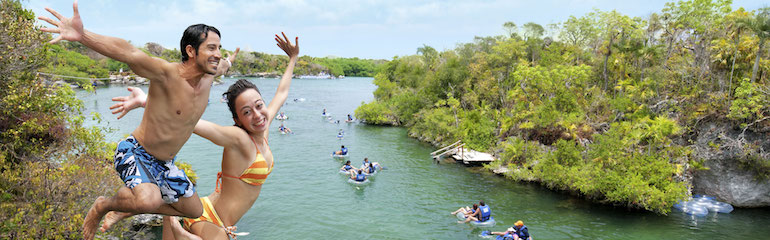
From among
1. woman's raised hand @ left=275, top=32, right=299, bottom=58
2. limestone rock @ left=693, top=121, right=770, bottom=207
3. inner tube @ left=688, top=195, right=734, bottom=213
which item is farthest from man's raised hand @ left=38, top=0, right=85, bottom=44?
limestone rock @ left=693, top=121, right=770, bottom=207

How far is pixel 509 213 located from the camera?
1933cm

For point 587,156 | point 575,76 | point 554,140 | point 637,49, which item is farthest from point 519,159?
point 637,49

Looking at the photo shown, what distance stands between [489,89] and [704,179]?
17.0 m

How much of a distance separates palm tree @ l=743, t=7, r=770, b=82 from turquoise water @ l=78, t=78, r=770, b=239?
264 inches

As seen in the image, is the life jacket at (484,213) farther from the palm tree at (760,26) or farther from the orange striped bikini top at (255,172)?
the orange striped bikini top at (255,172)

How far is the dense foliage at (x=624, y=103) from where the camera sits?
19.5m

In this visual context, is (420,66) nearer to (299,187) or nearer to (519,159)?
(519,159)

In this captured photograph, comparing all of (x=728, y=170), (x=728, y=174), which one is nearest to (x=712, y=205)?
(x=728, y=174)

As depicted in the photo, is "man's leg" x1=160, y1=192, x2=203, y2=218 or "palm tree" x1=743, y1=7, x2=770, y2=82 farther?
"palm tree" x1=743, y1=7, x2=770, y2=82

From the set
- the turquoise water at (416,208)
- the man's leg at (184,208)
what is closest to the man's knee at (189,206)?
the man's leg at (184,208)

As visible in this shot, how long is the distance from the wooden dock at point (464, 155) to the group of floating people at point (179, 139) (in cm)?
2450

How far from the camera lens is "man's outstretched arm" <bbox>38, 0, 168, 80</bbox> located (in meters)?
2.27

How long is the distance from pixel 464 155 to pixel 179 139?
25.7 meters

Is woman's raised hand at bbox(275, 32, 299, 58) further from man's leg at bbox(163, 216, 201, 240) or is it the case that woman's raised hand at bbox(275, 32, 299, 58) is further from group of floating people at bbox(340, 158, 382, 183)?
group of floating people at bbox(340, 158, 382, 183)
